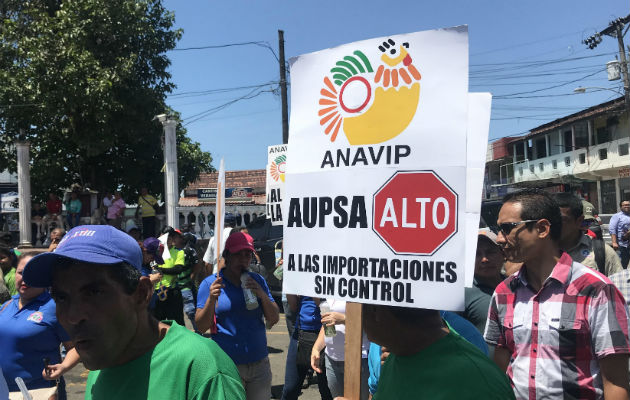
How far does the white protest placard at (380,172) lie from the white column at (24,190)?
17076mm

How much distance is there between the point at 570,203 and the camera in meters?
3.67

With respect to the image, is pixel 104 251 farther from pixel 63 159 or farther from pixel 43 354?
pixel 63 159

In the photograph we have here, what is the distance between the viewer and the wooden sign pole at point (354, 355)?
6.70 ft

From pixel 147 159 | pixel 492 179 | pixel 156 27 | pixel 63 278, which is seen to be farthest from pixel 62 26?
pixel 492 179

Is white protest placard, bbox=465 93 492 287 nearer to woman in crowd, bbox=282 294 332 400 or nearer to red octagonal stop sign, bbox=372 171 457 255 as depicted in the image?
red octagonal stop sign, bbox=372 171 457 255

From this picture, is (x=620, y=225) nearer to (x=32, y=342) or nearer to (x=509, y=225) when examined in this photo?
(x=509, y=225)

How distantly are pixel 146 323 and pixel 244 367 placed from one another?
2.45 meters

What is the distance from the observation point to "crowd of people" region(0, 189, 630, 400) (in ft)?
5.36

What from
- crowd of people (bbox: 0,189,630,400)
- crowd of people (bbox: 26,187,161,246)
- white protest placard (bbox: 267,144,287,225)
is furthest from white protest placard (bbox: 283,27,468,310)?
crowd of people (bbox: 26,187,161,246)

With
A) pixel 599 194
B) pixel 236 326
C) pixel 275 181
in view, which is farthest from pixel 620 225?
pixel 599 194

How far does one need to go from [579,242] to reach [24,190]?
17074mm

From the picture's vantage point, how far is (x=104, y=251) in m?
1.65

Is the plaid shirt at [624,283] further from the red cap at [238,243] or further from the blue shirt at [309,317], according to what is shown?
the red cap at [238,243]

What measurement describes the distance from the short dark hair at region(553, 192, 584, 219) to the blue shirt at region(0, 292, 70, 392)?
3.50m
